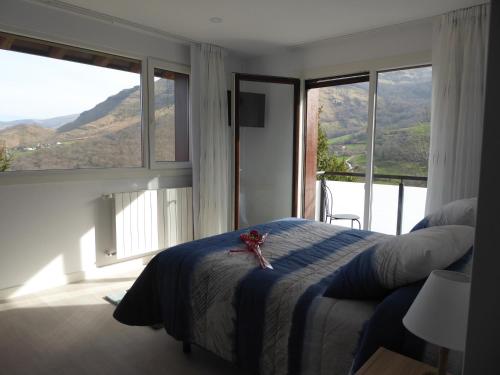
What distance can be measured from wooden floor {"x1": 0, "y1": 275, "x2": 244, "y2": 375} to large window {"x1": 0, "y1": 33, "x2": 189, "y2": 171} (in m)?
1.28

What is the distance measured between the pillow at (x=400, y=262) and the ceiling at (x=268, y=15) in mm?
2308

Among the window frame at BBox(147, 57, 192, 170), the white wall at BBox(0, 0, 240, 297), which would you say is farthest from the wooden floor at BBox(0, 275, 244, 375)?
the window frame at BBox(147, 57, 192, 170)

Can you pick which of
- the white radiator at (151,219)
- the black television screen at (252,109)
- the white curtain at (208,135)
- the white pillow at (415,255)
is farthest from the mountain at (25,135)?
the white pillow at (415,255)

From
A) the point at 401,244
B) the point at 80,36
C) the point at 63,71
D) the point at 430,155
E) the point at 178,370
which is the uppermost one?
the point at 80,36

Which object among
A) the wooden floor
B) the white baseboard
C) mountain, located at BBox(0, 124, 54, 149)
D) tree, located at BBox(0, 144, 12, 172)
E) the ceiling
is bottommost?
the wooden floor

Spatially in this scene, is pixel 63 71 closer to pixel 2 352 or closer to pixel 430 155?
pixel 2 352

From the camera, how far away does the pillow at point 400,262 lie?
1.39 m

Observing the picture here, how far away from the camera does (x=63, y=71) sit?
3.48 meters

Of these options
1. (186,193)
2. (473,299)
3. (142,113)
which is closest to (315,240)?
(473,299)

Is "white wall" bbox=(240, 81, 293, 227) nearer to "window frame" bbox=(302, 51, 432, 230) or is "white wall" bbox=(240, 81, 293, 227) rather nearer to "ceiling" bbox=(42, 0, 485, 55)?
"window frame" bbox=(302, 51, 432, 230)

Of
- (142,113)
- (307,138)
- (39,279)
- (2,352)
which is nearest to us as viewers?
(2,352)

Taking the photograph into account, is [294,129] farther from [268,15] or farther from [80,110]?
[80,110]

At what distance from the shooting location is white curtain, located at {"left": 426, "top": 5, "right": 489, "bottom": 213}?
3080mm

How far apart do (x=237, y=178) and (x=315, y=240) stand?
2092 millimetres
